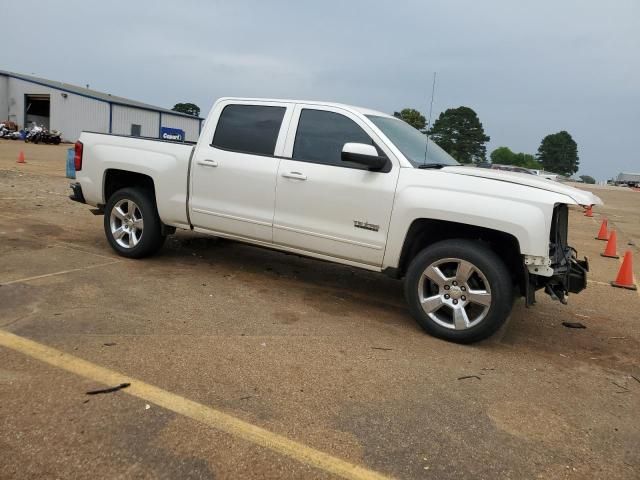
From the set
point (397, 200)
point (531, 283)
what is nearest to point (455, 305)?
point (531, 283)

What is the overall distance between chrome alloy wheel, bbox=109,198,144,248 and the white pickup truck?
0.02 meters

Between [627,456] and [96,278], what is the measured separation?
4.64 meters

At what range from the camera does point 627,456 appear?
9.74ft

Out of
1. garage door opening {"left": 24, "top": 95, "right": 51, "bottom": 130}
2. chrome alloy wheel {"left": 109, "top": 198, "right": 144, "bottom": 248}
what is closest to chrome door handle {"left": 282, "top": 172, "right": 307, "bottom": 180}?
chrome alloy wheel {"left": 109, "top": 198, "right": 144, "bottom": 248}

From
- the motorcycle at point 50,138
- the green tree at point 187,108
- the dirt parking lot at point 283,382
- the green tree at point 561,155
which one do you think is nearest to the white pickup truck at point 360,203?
the dirt parking lot at point 283,382

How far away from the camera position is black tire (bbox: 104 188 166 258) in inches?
237

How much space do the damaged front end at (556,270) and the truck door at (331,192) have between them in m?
1.25

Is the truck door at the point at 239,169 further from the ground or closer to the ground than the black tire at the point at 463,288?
further from the ground

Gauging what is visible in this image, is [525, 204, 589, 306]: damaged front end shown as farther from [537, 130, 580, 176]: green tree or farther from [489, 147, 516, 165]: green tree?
[537, 130, 580, 176]: green tree

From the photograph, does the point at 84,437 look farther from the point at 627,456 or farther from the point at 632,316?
the point at 632,316

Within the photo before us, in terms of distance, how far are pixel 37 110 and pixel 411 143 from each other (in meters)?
49.6

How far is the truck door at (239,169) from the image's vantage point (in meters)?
5.31

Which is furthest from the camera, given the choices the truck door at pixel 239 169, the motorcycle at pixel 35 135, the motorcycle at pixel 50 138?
the motorcycle at pixel 50 138

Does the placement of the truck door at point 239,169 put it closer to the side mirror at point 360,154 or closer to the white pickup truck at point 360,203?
the white pickup truck at point 360,203
